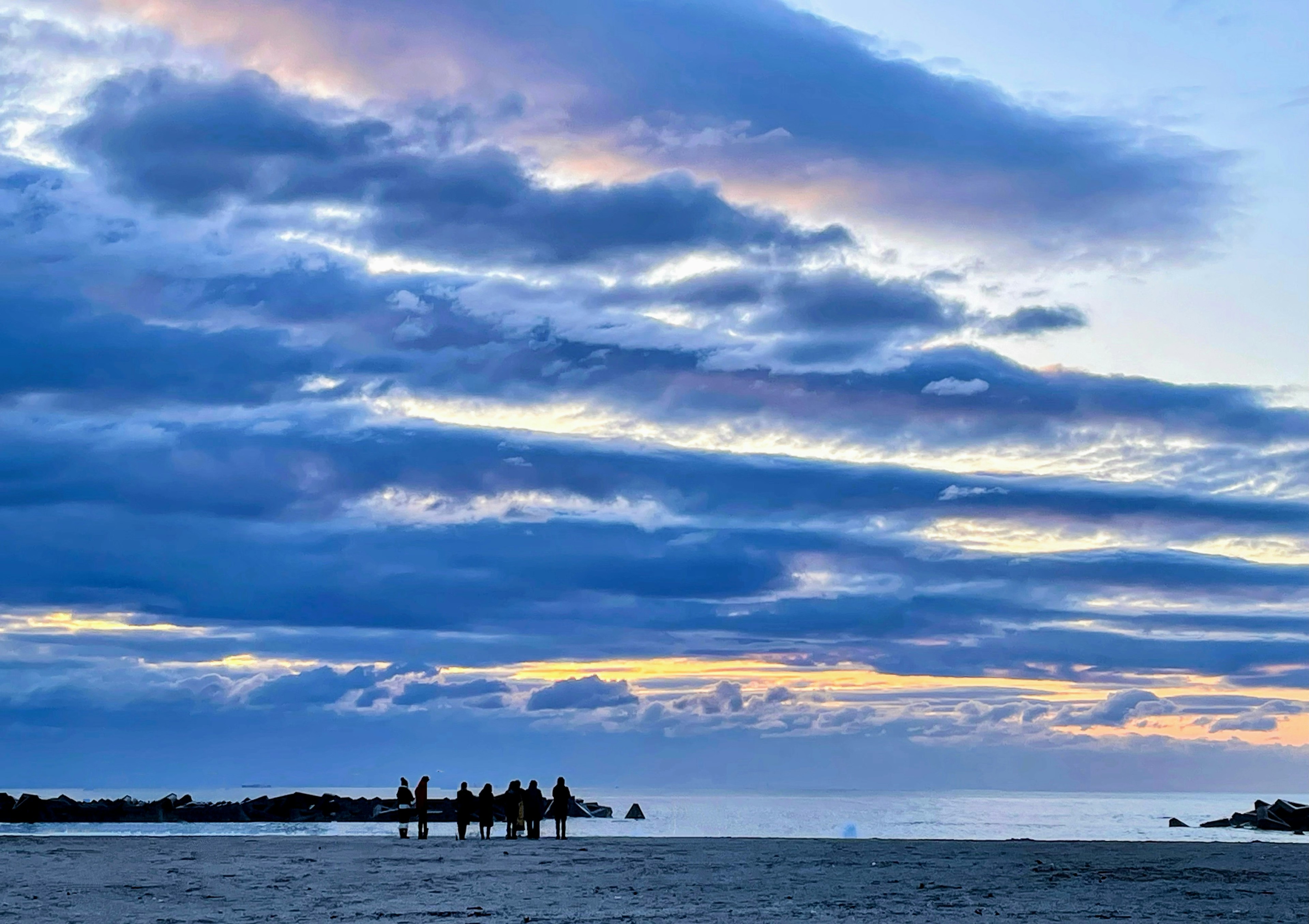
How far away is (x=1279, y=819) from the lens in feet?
274

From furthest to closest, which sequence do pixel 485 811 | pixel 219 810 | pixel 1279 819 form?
1. pixel 219 810
2. pixel 1279 819
3. pixel 485 811

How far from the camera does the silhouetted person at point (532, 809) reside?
4862 centimetres

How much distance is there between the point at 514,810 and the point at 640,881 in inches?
794

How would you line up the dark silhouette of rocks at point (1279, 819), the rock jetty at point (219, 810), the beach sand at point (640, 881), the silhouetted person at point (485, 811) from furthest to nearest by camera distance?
the rock jetty at point (219, 810)
the dark silhouette of rocks at point (1279, 819)
the silhouetted person at point (485, 811)
the beach sand at point (640, 881)

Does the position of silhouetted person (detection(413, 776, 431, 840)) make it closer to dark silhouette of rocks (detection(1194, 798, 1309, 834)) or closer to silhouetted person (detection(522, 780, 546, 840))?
silhouetted person (detection(522, 780, 546, 840))

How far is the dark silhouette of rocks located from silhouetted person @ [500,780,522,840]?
5206 centimetres

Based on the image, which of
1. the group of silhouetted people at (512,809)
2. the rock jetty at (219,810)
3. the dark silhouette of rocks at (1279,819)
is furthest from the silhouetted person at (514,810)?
the dark silhouette of rocks at (1279,819)

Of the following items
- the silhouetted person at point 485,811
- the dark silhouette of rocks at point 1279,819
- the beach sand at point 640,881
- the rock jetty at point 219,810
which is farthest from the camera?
the rock jetty at point 219,810

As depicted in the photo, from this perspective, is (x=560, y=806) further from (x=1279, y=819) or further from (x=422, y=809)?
(x=1279, y=819)

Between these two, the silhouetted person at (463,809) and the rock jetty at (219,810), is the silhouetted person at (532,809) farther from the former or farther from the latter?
the rock jetty at (219,810)

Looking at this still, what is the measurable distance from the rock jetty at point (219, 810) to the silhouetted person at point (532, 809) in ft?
104

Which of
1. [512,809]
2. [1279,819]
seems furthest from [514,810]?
[1279,819]

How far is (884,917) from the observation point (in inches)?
891

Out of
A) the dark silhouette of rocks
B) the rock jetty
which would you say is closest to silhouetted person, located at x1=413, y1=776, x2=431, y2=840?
the rock jetty
